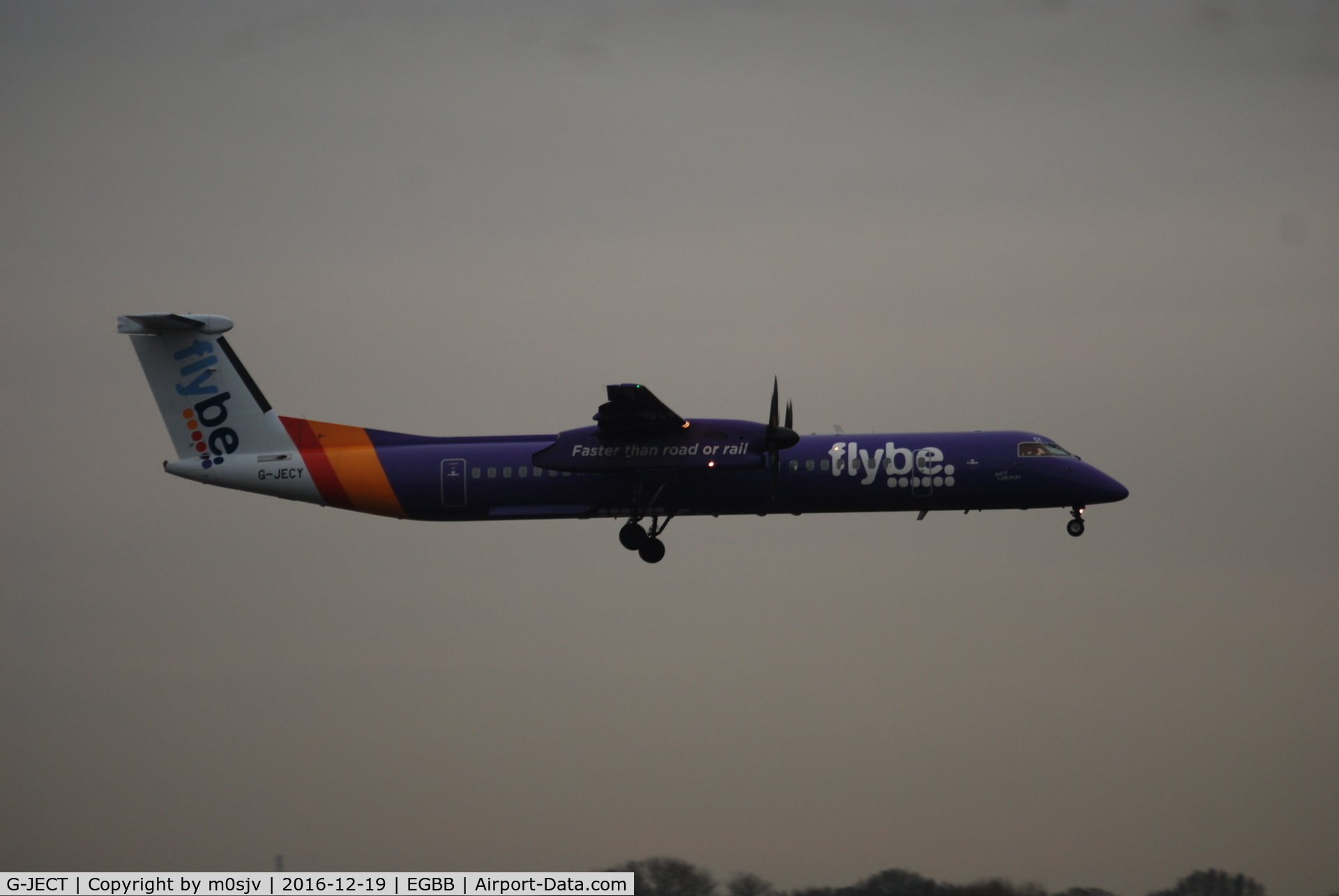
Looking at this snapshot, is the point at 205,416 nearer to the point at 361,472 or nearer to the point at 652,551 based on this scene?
the point at 361,472

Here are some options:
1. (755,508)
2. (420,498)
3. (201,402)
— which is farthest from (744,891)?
(201,402)

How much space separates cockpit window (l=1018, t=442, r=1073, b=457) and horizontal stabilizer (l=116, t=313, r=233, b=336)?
20862 millimetres

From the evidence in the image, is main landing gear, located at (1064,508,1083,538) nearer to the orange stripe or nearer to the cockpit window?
the cockpit window

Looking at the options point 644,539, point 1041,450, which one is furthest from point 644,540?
point 1041,450

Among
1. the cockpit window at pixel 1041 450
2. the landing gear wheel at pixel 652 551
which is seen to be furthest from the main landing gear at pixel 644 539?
the cockpit window at pixel 1041 450

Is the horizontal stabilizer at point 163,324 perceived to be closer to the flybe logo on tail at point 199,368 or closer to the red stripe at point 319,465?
→ the flybe logo on tail at point 199,368

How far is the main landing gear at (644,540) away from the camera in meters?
41.8

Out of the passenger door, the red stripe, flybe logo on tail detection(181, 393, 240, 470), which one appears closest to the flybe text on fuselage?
the passenger door

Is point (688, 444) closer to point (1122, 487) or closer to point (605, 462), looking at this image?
point (605, 462)

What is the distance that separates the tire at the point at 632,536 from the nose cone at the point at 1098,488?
11.0m

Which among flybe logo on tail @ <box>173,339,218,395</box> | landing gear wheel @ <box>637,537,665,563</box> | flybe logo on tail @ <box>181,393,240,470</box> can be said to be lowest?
landing gear wheel @ <box>637,537,665,563</box>

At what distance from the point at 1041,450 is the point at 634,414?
1024 cm

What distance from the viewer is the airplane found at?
132 ft

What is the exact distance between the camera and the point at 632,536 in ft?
137
